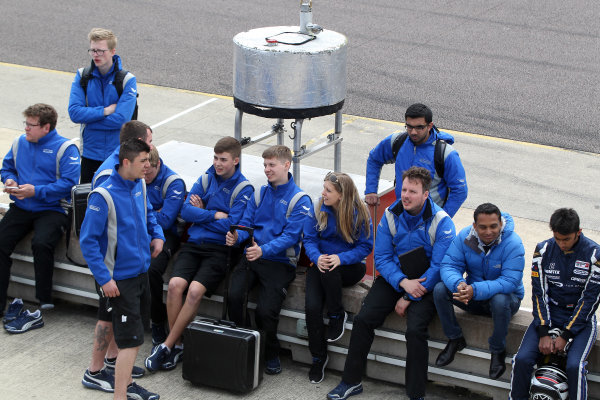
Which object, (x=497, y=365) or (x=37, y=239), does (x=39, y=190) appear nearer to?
(x=37, y=239)

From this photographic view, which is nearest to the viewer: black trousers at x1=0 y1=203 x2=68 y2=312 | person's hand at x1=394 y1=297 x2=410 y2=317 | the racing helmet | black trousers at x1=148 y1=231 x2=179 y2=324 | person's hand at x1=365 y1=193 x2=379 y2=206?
the racing helmet

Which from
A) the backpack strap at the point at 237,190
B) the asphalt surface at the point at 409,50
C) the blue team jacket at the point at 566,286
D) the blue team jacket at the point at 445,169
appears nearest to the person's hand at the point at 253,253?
the backpack strap at the point at 237,190

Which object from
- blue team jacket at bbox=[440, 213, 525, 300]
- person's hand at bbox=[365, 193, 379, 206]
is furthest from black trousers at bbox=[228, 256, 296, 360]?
blue team jacket at bbox=[440, 213, 525, 300]

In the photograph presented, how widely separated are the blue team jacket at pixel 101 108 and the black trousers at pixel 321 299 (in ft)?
8.59

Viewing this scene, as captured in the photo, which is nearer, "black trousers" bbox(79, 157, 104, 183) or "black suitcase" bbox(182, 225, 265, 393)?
"black suitcase" bbox(182, 225, 265, 393)

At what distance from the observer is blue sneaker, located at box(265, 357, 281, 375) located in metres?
7.00

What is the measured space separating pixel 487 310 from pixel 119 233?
258 cm

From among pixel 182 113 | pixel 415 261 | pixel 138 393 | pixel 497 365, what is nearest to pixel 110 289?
pixel 138 393

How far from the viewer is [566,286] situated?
20.4 feet

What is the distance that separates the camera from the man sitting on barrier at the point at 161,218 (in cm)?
731

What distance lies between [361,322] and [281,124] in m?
2.54

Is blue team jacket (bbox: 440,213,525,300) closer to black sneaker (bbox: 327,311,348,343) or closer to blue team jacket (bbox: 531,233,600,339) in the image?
blue team jacket (bbox: 531,233,600,339)

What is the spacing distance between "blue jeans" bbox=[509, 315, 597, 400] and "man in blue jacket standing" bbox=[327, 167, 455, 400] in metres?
0.64

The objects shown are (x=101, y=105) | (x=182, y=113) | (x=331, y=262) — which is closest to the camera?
(x=331, y=262)
